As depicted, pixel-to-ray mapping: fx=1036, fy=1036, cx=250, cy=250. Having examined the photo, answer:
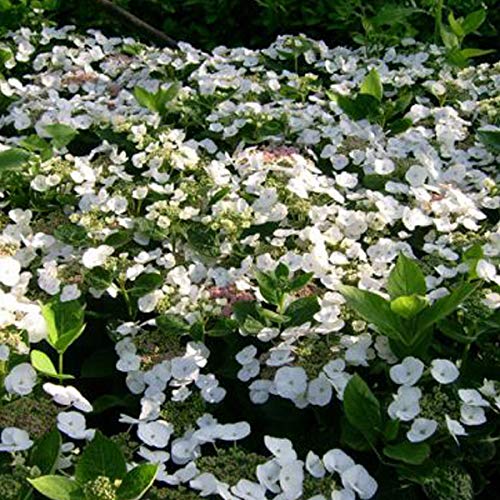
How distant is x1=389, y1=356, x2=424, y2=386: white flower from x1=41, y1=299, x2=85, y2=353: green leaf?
1.84ft

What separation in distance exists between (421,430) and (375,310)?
23 centimetres

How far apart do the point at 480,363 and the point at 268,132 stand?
1.02m

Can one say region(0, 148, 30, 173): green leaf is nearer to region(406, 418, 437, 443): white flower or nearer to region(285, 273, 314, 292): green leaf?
region(285, 273, 314, 292): green leaf

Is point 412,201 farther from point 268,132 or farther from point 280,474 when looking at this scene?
point 280,474

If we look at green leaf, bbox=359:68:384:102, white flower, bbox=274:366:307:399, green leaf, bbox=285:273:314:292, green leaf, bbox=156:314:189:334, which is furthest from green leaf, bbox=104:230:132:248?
green leaf, bbox=359:68:384:102

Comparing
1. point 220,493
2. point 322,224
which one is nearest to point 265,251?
point 322,224

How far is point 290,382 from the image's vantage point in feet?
5.89

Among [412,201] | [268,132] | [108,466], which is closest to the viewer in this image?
[108,466]

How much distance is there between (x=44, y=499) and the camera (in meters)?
1.64

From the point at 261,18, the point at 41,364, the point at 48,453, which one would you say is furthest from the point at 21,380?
the point at 261,18

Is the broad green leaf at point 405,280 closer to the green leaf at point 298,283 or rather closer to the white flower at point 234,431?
the green leaf at point 298,283

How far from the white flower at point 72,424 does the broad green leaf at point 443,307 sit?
0.59 meters

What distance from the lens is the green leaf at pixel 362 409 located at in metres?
1.69

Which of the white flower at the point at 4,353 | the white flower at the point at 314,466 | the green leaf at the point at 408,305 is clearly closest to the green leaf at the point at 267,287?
the green leaf at the point at 408,305
